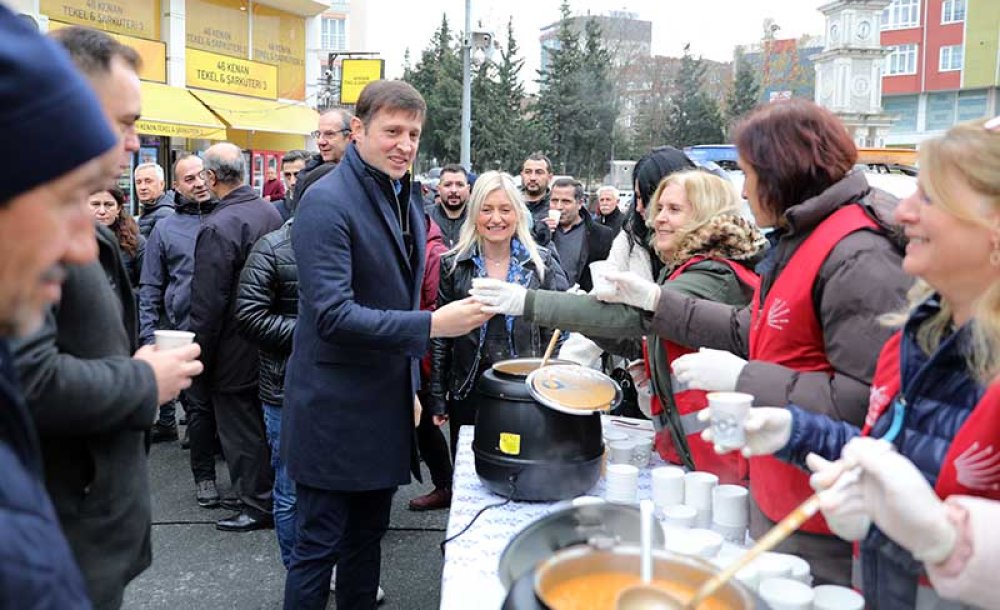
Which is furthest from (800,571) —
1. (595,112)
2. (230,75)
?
(595,112)

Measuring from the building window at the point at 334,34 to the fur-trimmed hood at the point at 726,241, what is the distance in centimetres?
5113

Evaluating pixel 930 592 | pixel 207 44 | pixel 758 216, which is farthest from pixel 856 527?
pixel 207 44

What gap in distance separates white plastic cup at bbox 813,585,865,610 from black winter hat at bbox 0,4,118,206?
1398 millimetres

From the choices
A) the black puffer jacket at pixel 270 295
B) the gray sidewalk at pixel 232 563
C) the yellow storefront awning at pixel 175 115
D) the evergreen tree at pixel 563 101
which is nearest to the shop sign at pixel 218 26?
the yellow storefront awning at pixel 175 115

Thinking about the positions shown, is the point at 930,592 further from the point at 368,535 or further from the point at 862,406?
the point at 368,535

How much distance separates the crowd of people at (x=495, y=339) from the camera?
79 cm

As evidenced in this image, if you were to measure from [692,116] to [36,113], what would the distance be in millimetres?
37269

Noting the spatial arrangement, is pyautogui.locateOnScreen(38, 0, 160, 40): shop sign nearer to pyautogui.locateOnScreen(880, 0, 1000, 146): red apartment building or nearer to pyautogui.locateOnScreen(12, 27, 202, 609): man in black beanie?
pyautogui.locateOnScreen(12, 27, 202, 609): man in black beanie

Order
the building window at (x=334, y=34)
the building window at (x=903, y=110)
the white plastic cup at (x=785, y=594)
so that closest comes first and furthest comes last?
the white plastic cup at (x=785, y=594) → the building window at (x=903, y=110) → the building window at (x=334, y=34)

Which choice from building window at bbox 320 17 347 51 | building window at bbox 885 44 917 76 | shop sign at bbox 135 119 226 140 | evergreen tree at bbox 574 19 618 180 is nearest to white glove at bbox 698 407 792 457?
shop sign at bbox 135 119 226 140

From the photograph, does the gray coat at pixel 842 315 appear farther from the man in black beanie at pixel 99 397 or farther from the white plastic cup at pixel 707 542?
the man in black beanie at pixel 99 397

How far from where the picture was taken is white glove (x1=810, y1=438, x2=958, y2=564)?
44.3 inches

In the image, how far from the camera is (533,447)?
2213 mm

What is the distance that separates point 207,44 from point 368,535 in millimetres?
16605
